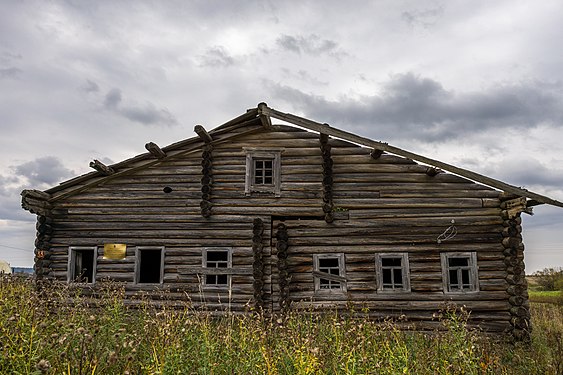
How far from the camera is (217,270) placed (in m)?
13.5

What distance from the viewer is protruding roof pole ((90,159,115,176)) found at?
13430 millimetres

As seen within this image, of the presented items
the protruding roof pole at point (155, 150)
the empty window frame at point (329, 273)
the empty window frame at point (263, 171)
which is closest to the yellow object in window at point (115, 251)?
the protruding roof pole at point (155, 150)

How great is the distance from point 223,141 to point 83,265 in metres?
6.76

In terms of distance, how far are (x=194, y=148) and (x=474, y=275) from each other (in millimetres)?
9407

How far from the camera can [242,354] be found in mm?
5621

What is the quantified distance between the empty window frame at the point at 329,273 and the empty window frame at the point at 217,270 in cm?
262

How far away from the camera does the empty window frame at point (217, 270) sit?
13424 mm

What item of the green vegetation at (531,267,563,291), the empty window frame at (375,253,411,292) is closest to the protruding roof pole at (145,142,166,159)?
the empty window frame at (375,253,411,292)

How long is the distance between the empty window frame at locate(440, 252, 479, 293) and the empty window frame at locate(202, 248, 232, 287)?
252 inches

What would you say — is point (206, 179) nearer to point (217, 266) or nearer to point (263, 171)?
point (263, 171)

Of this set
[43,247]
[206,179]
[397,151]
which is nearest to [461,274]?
[397,151]

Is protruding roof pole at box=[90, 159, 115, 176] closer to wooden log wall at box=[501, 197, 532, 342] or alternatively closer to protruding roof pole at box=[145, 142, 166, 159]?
protruding roof pole at box=[145, 142, 166, 159]

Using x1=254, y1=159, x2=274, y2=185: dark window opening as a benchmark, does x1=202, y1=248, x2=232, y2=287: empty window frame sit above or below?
below

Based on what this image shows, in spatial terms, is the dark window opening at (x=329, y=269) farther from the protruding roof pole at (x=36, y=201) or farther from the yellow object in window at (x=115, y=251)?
the protruding roof pole at (x=36, y=201)
